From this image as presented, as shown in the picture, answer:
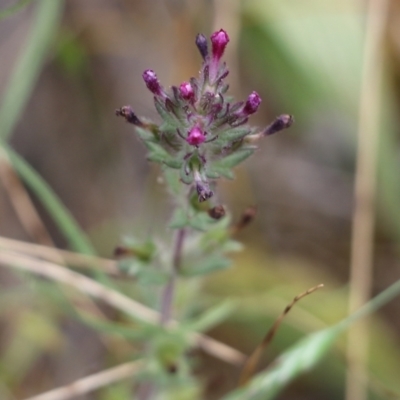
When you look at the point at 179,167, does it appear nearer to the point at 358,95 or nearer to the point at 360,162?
the point at 360,162

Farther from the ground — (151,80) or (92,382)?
(151,80)

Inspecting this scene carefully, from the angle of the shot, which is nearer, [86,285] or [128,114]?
[128,114]

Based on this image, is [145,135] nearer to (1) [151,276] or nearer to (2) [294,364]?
(1) [151,276]

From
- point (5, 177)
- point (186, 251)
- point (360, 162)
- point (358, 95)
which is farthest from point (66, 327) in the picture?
point (358, 95)

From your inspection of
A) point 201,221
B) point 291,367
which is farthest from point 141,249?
point 291,367

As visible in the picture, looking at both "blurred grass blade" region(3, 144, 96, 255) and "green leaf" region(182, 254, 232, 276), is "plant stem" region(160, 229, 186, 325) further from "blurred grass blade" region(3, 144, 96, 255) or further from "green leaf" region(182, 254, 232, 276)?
"blurred grass blade" region(3, 144, 96, 255)

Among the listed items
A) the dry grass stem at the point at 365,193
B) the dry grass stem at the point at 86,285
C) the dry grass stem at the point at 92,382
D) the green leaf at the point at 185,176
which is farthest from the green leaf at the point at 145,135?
the dry grass stem at the point at 365,193
